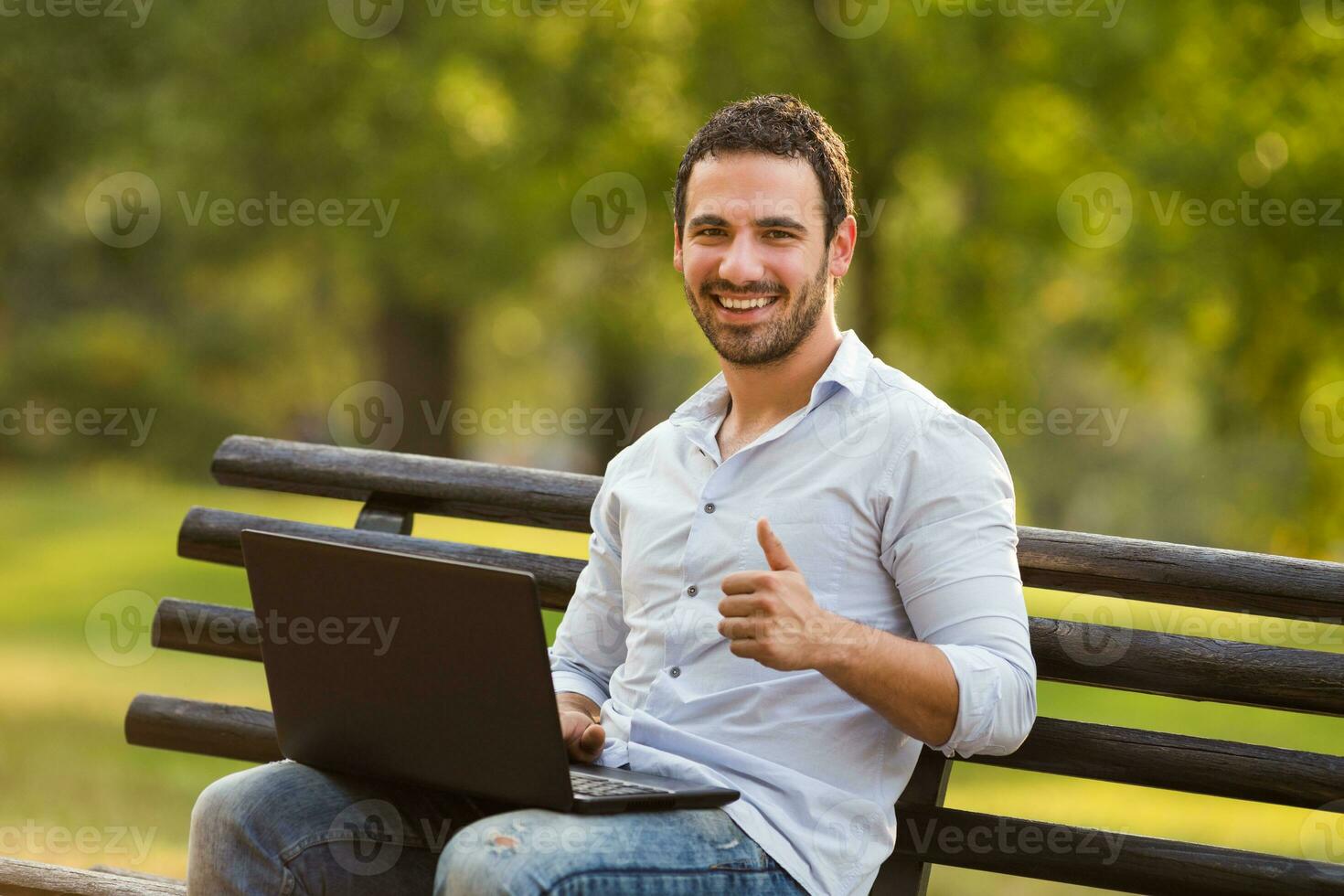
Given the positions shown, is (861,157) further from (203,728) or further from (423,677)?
(423,677)

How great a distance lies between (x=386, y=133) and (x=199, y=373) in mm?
11455

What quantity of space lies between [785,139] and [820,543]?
28.5 inches

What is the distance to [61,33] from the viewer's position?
11.4m

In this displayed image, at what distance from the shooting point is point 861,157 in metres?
8.92

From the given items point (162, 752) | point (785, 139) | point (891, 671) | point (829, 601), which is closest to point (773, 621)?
point (891, 671)

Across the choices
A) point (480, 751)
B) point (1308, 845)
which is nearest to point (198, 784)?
point (1308, 845)

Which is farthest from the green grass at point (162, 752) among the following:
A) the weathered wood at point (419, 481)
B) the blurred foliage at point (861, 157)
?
the blurred foliage at point (861, 157)

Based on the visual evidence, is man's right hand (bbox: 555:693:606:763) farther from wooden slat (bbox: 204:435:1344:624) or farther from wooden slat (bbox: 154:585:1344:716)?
wooden slat (bbox: 154:585:1344:716)

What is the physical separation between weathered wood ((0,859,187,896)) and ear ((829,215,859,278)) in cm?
180

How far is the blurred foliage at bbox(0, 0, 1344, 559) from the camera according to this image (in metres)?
8.40

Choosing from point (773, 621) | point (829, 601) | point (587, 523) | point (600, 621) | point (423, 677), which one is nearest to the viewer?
point (773, 621)

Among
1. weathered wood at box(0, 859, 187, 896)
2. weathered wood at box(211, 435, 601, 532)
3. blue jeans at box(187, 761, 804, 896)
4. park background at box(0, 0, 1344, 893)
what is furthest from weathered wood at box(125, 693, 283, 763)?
park background at box(0, 0, 1344, 893)

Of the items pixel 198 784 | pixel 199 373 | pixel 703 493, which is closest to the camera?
pixel 703 493

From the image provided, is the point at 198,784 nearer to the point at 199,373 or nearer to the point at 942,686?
the point at 942,686
